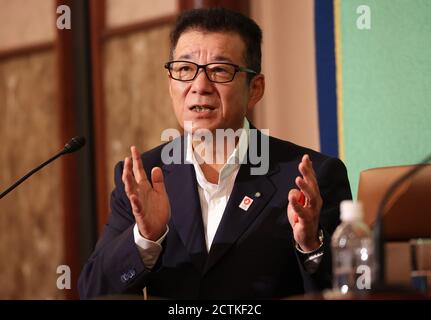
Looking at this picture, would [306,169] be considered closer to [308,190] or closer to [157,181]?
[308,190]

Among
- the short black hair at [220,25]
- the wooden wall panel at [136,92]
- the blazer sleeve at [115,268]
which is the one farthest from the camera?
the wooden wall panel at [136,92]

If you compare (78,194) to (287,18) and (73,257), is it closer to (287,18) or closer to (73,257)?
(73,257)

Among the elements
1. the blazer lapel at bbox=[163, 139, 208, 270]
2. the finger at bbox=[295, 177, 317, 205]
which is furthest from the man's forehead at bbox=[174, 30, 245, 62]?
the finger at bbox=[295, 177, 317, 205]

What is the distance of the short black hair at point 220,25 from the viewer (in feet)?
8.64

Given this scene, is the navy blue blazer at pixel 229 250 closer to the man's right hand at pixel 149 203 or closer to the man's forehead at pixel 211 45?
the man's right hand at pixel 149 203

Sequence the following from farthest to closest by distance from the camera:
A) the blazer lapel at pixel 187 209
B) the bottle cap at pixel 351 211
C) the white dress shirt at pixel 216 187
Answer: the white dress shirt at pixel 216 187 < the blazer lapel at pixel 187 209 < the bottle cap at pixel 351 211

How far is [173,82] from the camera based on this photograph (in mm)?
2586

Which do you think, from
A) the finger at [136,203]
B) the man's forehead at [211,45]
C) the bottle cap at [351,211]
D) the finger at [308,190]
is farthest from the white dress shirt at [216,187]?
the bottle cap at [351,211]

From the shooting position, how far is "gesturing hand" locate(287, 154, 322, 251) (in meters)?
1.96

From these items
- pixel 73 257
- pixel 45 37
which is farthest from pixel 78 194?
pixel 45 37

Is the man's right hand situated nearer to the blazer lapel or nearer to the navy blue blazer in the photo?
the navy blue blazer

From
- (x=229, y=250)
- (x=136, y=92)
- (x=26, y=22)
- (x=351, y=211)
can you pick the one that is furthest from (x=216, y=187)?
(x=26, y=22)

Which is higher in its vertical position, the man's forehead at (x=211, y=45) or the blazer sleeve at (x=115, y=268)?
the man's forehead at (x=211, y=45)

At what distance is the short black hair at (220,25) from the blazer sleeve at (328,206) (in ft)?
1.57
